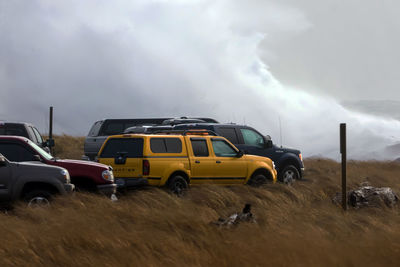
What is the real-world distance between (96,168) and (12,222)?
3665mm

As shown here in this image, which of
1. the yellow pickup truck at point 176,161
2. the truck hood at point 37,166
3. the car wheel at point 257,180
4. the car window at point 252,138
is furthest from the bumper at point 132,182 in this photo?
the car window at point 252,138

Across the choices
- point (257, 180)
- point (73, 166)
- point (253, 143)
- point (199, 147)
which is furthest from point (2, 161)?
point (253, 143)

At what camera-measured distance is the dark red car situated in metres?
14.3

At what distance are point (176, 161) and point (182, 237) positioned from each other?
22.3 feet

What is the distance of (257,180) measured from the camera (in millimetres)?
18359

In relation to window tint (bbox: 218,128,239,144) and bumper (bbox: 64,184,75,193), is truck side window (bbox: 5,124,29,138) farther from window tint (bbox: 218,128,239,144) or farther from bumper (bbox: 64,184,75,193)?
bumper (bbox: 64,184,75,193)

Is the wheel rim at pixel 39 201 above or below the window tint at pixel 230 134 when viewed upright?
below

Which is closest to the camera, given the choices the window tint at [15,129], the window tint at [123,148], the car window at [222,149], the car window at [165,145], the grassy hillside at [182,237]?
the grassy hillside at [182,237]

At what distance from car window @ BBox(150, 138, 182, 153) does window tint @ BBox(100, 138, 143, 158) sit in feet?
1.00

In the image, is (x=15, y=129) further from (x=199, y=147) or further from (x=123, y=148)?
(x=199, y=147)

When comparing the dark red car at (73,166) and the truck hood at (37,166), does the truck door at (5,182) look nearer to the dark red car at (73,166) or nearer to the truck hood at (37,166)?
the truck hood at (37,166)

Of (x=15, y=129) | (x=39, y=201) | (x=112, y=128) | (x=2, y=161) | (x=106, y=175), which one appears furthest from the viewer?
(x=112, y=128)

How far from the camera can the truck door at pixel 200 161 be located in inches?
675

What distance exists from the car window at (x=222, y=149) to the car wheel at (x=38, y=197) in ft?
17.8
